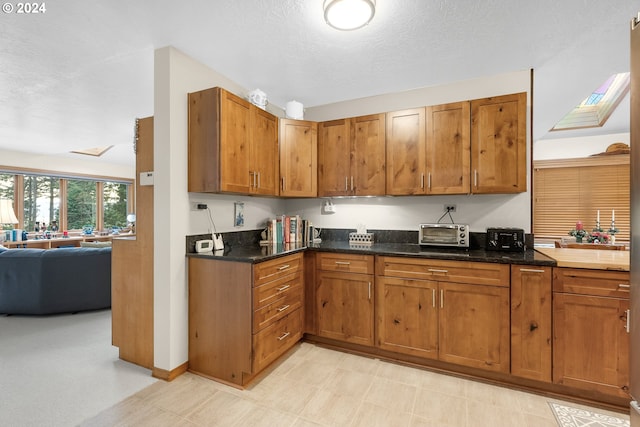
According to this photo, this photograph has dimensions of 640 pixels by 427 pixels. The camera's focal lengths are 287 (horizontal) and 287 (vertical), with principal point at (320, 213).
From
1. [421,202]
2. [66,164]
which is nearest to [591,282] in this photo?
[421,202]

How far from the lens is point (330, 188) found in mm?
3119

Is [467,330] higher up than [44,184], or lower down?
lower down

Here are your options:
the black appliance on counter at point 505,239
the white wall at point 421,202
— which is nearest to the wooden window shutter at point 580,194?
the white wall at point 421,202

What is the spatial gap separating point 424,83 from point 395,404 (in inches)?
111

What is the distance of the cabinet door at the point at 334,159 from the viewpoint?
9.96 ft

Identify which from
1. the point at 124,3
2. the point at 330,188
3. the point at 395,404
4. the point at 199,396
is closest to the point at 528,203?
the point at 330,188

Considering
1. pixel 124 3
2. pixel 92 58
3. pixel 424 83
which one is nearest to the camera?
pixel 124 3

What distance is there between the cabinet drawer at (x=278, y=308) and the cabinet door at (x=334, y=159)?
3.65 feet

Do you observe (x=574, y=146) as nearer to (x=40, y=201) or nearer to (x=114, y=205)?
(x=114, y=205)

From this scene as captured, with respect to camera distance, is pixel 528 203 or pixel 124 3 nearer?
pixel 124 3

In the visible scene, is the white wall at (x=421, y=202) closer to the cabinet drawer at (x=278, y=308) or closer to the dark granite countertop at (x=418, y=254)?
the dark granite countertop at (x=418, y=254)

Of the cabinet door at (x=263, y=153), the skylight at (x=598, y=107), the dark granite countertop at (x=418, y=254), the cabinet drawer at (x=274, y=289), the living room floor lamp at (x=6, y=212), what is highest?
the skylight at (x=598, y=107)

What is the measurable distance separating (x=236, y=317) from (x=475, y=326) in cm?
183

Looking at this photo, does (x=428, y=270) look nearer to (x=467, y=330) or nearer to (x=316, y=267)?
(x=467, y=330)
